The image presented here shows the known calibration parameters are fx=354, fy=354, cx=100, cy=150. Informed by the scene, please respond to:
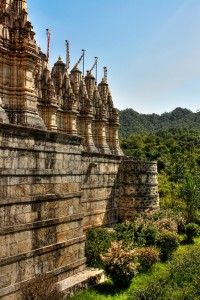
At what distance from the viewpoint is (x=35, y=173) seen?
9250 mm

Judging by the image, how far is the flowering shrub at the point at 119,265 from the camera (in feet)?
35.7

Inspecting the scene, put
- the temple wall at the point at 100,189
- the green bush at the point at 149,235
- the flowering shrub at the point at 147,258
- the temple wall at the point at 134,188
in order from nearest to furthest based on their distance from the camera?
the flowering shrub at the point at 147,258 < the green bush at the point at 149,235 < the temple wall at the point at 100,189 < the temple wall at the point at 134,188

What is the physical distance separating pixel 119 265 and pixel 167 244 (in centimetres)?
438

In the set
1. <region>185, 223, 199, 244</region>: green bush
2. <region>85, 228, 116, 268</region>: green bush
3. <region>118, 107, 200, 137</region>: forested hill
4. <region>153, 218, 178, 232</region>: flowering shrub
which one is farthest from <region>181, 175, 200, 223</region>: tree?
<region>118, 107, 200, 137</region>: forested hill

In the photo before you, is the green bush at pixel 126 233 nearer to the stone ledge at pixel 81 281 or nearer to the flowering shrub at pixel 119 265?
the flowering shrub at pixel 119 265

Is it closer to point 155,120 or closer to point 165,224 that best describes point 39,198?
point 165,224

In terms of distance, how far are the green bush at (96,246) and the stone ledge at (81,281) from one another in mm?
899

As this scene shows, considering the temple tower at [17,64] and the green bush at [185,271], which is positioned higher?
the temple tower at [17,64]

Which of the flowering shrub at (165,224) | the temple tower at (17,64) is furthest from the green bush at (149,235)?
the temple tower at (17,64)

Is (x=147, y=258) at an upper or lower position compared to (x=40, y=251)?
lower

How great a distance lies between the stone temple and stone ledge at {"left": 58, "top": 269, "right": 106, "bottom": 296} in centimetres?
21

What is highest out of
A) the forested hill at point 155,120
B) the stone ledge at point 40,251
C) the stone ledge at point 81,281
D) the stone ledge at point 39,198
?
the forested hill at point 155,120

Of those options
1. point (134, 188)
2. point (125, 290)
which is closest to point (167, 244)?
A: point (125, 290)

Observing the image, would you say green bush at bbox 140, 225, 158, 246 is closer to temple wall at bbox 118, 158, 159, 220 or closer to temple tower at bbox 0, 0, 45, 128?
temple wall at bbox 118, 158, 159, 220
